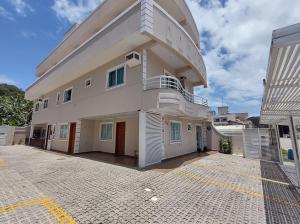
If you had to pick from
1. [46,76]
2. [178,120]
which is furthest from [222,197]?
[46,76]

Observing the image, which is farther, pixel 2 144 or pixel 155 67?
pixel 2 144

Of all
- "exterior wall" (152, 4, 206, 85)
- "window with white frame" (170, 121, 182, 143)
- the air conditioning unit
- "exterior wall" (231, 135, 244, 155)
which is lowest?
"exterior wall" (231, 135, 244, 155)

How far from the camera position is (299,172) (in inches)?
253

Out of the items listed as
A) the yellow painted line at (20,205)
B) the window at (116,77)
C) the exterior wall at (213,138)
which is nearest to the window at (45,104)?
the window at (116,77)

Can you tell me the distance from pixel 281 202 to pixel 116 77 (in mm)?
10026

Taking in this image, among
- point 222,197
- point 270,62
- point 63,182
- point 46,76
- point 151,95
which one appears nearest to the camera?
point 270,62

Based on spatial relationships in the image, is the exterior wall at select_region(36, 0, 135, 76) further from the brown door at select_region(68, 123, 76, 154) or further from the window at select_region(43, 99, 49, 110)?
the brown door at select_region(68, 123, 76, 154)

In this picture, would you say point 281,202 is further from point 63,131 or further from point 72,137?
point 63,131

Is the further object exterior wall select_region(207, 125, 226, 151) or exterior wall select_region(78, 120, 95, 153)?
exterior wall select_region(207, 125, 226, 151)

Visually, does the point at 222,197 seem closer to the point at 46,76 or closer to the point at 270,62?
the point at 270,62

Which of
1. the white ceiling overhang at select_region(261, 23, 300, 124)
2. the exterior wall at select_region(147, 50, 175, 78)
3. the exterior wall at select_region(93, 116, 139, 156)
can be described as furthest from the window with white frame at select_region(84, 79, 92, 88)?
the white ceiling overhang at select_region(261, 23, 300, 124)

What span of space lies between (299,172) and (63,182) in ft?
31.5

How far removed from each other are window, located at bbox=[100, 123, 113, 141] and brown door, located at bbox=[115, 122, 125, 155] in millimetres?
925

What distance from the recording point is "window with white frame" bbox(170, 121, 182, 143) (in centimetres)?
1160
